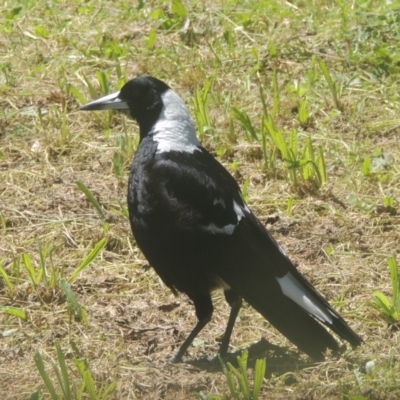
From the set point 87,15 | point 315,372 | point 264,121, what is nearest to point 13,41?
point 87,15

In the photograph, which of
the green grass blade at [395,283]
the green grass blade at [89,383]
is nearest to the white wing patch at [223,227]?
the green grass blade at [395,283]

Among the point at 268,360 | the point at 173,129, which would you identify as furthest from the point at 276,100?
the point at 268,360

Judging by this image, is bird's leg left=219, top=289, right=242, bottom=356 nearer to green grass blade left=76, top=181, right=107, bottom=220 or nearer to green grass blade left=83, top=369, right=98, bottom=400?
green grass blade left=83, top=369, right=98, bottom=400

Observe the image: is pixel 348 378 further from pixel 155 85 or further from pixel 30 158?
pixel 30 158

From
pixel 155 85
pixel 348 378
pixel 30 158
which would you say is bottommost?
pixel 30 158

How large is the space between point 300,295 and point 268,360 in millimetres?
224

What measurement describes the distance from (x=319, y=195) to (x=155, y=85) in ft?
2.82

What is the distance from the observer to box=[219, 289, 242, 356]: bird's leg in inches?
128

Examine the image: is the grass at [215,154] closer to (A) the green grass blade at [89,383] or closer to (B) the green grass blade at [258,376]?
(A) the green grass blade at [89,383]

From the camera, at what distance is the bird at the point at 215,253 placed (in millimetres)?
3086

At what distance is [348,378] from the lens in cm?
291

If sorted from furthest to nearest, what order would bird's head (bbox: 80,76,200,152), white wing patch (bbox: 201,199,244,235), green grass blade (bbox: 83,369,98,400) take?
bird's head (bbox: 80,76,200,152), white wing patch (bbox: 201,199,244,235), green grass blade (bbox: 83,369,98,400)

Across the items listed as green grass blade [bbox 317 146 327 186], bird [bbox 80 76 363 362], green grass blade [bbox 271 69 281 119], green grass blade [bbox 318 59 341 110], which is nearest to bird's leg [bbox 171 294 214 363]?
bird [bbox 80 76 363 362]

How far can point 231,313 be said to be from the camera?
10.8ft
